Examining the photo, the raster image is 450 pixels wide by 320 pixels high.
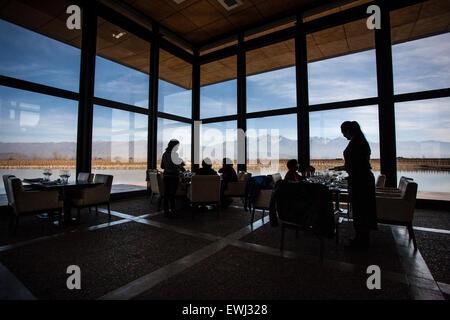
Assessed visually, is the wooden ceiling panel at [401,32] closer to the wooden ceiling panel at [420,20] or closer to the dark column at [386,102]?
the wooden ceiling panel at [420,20]

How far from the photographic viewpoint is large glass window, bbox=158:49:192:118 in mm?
6758

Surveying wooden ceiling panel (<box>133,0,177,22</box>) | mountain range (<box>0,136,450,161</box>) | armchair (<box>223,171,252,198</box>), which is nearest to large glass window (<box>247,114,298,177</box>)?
mountain range (<box>0,136,450,161</box>)

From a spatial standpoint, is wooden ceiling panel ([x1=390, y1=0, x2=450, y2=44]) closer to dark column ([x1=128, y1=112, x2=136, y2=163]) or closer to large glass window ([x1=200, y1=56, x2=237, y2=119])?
large glass window ([x1=200, y1=56, x2=237, y2=119])

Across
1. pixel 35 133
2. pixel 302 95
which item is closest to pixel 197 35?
pixel 302 95

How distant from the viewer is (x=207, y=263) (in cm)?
217

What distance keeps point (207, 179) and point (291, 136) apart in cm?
326

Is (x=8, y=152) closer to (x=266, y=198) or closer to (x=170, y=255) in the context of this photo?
(x=170, y=255)

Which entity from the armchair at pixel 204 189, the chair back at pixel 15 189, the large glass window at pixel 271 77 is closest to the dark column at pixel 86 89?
the chair back at pixel 15 189

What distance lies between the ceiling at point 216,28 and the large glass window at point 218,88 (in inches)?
1.4

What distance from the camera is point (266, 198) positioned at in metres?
3.38

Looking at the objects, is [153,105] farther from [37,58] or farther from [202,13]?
[202,13]

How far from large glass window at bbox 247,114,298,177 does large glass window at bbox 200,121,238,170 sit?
0.53 metres

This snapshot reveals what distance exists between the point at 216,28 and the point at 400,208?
6.55 m
